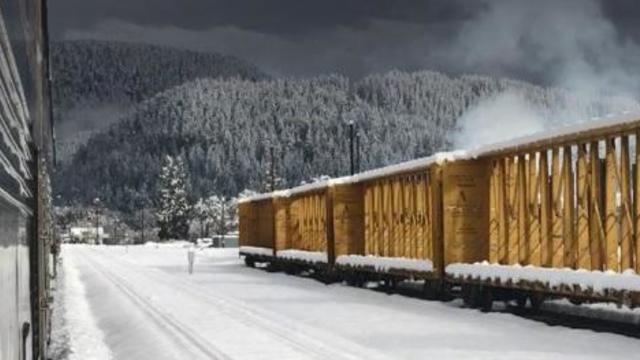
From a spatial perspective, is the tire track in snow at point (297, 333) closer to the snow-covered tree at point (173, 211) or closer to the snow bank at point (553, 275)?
the snow bank at point (553, 275)

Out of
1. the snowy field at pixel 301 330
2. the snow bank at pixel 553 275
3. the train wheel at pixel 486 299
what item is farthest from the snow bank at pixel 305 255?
the train wheel at pixel 486 299

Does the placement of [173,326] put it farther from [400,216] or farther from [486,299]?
[400,216]

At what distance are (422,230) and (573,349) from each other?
9.74 m

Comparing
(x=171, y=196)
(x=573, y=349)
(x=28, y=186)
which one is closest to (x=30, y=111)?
(x=28, y=186)

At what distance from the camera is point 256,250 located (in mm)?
42719

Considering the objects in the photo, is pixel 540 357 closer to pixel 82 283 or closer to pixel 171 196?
pixel 82 283

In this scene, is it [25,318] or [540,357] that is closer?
[25,318]

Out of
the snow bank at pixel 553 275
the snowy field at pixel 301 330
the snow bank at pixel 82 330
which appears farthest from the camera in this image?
the snow bank at pixel 82 330

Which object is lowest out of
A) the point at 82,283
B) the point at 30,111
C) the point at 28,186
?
the point at 82,283

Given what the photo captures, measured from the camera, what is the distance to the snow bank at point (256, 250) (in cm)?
3998

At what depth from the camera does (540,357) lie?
11.5 m

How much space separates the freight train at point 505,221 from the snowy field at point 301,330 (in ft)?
2.49

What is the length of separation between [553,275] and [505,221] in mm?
2839

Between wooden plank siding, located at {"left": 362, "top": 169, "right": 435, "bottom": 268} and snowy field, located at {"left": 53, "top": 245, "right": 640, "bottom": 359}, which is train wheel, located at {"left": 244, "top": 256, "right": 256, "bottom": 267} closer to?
wooden plank siding, located at {"left": 362, "top": 169, "right": 435, "bottom": 268}
